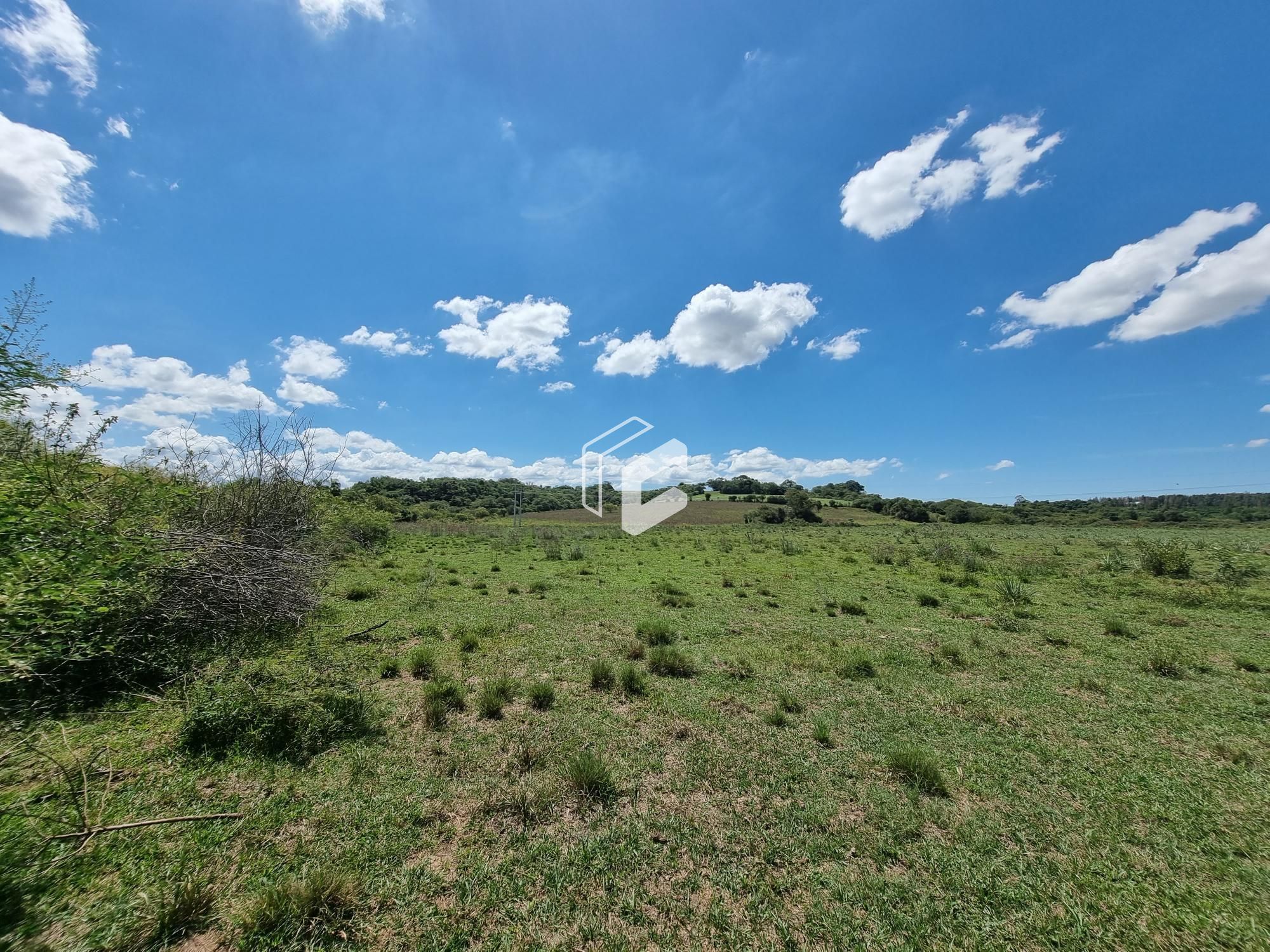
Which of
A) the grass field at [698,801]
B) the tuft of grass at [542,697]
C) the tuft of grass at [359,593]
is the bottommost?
the grass field at [698,801]

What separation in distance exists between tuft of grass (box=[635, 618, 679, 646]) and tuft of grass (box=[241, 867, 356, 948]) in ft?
19.5

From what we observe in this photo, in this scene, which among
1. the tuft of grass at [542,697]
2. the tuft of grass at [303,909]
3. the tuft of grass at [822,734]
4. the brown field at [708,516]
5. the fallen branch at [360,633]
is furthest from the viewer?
the brown field at [708,516]

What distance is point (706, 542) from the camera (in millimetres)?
29328

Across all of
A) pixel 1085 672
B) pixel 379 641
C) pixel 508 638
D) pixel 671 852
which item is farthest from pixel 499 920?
pixel 1085 672

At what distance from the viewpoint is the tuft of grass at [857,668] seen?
700 cm

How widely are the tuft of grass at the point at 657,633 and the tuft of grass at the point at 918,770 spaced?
4387mm

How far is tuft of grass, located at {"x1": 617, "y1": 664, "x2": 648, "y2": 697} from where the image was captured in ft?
20.7

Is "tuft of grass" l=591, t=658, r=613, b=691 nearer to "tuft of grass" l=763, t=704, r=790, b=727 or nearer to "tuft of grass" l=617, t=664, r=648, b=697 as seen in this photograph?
"tuft of grass" l=617, t=664, r=648, b=697

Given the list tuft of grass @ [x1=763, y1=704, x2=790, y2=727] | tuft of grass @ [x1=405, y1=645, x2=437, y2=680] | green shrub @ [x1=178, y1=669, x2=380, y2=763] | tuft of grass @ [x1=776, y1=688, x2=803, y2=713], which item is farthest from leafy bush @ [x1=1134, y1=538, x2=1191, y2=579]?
green shrub @ [x1=178, y1=669, x2=380, y2=763]

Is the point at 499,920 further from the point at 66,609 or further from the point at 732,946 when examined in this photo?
the point at 66,609

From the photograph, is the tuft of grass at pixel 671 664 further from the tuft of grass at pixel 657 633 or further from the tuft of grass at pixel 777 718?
the tuft of grass at pixel 777 718

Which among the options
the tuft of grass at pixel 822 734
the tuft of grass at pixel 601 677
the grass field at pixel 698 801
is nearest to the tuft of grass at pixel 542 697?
the grass field at pixel 698 801

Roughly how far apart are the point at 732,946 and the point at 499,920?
1.46 meters

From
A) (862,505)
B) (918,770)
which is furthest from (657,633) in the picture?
(862,505)
